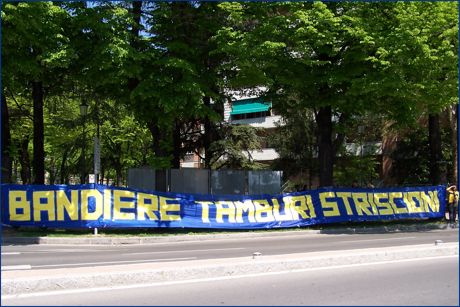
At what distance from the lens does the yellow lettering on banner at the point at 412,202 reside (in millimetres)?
23797

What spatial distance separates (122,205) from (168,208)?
70.7 inches

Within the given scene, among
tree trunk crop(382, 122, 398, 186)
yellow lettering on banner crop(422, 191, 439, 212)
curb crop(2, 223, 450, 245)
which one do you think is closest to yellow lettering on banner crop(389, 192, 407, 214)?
yellow lettering on banner crop(422, 191, 439, 212)

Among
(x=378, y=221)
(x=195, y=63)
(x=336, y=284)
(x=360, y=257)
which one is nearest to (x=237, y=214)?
(x=195, y=63)

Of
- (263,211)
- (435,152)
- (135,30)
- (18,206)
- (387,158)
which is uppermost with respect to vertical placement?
(135,30)

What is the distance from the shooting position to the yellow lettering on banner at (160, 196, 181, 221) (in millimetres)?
19703

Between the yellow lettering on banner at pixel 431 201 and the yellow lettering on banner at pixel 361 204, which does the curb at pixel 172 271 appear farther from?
the yellow lettering on banner at pixel 431 201

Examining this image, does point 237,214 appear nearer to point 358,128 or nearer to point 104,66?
point 104,66

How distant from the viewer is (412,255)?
975cm

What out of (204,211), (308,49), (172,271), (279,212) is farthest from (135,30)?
(172,271)

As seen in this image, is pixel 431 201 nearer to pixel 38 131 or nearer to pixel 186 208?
pixel 186 208

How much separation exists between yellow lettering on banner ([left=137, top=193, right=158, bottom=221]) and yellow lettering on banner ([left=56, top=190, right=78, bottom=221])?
2278 mm

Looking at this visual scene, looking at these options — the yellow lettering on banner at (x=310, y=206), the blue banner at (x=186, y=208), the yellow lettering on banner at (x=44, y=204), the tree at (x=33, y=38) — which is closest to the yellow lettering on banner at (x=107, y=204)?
the blue banner at (x=186, y=208)

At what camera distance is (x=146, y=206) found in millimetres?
19500

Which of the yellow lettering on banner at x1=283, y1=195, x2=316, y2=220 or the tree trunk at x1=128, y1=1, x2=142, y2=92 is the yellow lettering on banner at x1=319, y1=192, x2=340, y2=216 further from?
the tree trunk at x1=128, y1=1, x2=142, y2=92
